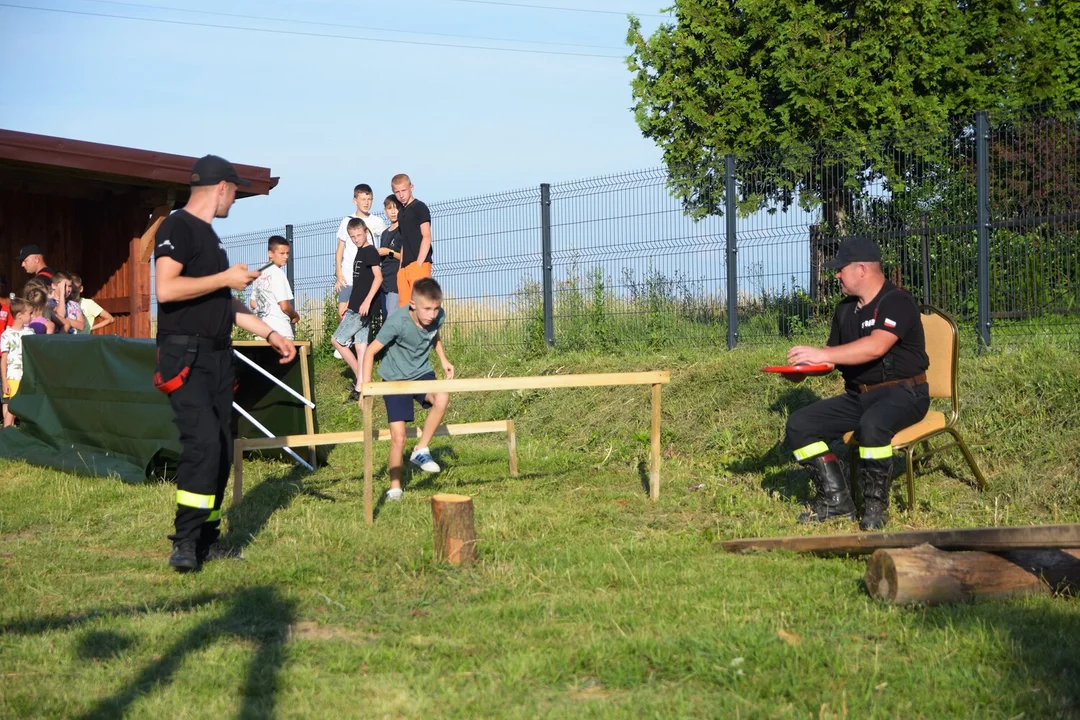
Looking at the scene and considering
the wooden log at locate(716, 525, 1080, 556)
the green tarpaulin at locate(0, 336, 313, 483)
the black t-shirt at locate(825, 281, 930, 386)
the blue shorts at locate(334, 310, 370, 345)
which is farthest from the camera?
the blue shorts at locate(334, 310, 370, 345)

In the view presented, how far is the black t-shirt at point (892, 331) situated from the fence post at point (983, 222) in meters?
2.93

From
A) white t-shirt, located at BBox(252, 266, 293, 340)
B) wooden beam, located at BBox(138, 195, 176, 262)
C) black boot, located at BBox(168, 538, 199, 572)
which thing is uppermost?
wooden beam, located at BBox(138, 195, 176, 262)

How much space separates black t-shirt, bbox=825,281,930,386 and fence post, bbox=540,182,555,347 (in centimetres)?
680

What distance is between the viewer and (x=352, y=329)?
45.2ft

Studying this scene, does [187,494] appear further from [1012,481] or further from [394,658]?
[1012,481]

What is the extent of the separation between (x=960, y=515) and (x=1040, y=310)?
10.6 ft

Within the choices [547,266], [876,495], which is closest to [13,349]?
[547,266]

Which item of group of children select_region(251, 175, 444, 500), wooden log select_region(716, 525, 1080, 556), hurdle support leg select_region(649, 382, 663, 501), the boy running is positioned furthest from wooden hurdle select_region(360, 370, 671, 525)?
wooden log select_region(716, 525, 1080, 556)

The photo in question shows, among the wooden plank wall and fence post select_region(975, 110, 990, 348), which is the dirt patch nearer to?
fence post select_region(975, 110, 990, 348)

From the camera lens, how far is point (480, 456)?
10.0 metres

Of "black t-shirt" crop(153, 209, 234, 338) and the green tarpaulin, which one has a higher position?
"black t-shirt" crop(153, 209, 234, 338)

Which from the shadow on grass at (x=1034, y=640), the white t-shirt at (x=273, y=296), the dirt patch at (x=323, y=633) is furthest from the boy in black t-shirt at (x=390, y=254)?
the shadow on grass at (x=1034, y=640)

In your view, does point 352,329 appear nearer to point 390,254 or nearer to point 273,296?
point 390,254

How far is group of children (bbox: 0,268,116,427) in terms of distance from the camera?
1150 cm
